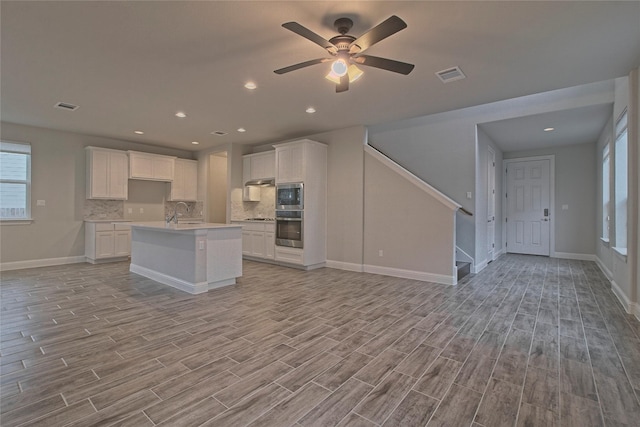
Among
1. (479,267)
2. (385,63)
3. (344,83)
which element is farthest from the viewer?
(479,267)

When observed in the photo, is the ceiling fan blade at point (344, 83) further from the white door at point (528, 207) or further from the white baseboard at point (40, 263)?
the white door at point (528, 207)

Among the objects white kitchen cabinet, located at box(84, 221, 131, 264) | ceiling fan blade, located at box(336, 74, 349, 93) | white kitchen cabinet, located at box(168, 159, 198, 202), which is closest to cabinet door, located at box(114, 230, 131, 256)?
white kitchen cabinet, located at box(84, 221, 131, 264)

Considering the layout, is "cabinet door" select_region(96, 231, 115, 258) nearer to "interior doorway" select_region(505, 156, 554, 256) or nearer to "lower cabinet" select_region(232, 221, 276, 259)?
"lower cabinet" select_region(232, 221, 276, 259)

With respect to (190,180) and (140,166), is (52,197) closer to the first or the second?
(140,166)

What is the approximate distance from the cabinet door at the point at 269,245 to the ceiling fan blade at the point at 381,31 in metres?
4.49

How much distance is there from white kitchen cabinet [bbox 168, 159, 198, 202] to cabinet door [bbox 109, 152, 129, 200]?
1.10 metres

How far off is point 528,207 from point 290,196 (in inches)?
252

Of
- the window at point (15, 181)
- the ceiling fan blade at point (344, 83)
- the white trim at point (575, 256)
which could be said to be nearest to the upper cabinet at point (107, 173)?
the window at point (15, 181)

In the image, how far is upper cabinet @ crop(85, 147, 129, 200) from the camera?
21.5 feet

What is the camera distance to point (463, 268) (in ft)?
17.4

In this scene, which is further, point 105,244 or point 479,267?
point 105,244

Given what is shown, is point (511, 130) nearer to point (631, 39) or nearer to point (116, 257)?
point (631, 39)

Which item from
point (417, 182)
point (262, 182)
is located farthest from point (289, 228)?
point (417, 182)

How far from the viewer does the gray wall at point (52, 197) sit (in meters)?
5.81
